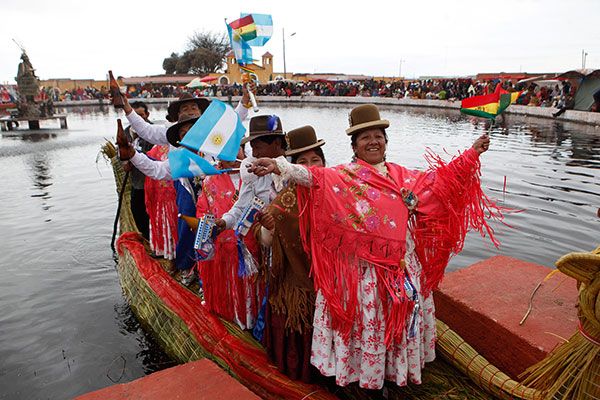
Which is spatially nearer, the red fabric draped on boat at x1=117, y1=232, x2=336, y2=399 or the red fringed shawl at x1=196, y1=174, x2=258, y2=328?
the red fabric draped on boat at x1=117, y1=232, x2=336, y2=399

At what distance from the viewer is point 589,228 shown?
6.92 m

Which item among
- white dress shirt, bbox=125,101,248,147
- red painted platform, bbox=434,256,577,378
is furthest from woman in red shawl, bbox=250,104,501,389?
white dress shirt, bbox=125,101,248,147

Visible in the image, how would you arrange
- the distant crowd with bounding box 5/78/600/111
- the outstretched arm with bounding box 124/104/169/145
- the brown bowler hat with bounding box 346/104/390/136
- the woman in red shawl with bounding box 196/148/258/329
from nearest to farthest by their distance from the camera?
1. the brown bowler hat with bounding box 346/104/390/136
2. the woman in red shawl with bounding box 196/148/258/329
3. the outstretched arm with bounding box 124/104/169/145
4. the distant crowd with bounding box 5/78/600/111

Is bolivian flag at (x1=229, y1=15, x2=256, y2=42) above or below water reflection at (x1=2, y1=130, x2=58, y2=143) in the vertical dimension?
above

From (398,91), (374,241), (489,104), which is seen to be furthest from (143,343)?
(398,91)

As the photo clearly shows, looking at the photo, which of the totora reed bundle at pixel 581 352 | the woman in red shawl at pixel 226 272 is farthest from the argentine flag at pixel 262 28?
the totora reed bundle at pixel 581 352

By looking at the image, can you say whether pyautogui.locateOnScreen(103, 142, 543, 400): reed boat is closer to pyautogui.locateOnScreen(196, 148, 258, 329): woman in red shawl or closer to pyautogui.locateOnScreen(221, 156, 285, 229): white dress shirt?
pyautogui.locateOnScreen(196, 148, 258, 329): woman in red shawl

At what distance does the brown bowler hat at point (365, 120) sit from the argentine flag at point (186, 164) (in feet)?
3.48

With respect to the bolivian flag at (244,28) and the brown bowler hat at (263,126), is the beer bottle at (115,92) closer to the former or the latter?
the bolivian flag at (244,28)

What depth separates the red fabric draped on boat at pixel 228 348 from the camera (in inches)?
105

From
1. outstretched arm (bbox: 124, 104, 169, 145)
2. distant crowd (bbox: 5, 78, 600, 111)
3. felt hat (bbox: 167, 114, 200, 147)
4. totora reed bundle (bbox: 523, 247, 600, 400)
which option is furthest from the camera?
distant crowd (bbox: 5, 78, 600, 111)

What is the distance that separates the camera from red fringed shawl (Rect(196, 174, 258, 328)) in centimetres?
336

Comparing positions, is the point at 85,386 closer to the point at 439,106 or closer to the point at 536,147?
the point at 536,147

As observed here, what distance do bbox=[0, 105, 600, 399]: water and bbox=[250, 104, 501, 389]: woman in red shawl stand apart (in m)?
0.68
